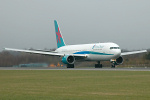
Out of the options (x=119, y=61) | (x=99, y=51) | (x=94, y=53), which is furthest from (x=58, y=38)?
(x=119, y=61)

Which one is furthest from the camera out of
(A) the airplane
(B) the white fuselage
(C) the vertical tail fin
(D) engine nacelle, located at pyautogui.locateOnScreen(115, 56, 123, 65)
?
(C) the vertical tail fin

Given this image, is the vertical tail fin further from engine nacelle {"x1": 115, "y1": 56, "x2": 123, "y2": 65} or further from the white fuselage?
engine nacelle {"x1": 115, "y1": 56, "x2": 123, "y2": 65}

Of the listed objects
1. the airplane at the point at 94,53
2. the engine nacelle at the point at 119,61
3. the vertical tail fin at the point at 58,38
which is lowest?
the engine nacelle at the point at 119,61

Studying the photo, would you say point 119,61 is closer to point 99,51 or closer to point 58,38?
point 99,51

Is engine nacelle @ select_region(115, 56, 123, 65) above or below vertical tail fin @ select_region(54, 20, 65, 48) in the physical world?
below

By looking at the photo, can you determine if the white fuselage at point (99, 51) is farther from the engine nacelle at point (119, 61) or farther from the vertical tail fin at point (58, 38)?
the vertical tail fin at point (58, 38)

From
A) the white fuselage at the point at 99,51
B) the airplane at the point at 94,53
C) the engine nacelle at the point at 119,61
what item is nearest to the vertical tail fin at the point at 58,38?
the airplane at the point at 94,53

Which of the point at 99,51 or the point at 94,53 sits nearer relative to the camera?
the point at 99,51

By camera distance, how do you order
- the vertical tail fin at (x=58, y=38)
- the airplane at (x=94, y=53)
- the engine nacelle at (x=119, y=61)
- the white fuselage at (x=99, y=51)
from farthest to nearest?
the vertical tail fin at (x=58, y=38) → the engine nacelle at (x=119, y=61) → the airplane at (x=94, y=53) → the white fuselage at (x=99, y=51)

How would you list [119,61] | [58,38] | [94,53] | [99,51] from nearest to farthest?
1. [99,51]
2. [94,53]
3. [119,61]
4. [58,38]

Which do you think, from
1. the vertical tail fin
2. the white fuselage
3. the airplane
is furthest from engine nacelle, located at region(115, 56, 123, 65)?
the vertical tail fin

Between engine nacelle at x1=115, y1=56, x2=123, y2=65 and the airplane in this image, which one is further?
engine nacelle at x1=115, y1=56, x2=123, y2=65

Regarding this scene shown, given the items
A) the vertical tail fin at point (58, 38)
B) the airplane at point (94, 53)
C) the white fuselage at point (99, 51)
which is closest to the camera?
the white fuselage at point (99, 51)

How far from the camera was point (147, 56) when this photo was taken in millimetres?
65125
